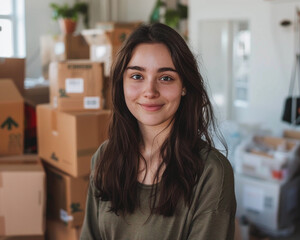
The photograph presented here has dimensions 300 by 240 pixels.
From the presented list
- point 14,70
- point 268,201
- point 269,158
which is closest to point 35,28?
point 14,70

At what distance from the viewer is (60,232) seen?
7.79 feet

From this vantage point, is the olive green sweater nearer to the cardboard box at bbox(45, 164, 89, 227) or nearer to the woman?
the woman

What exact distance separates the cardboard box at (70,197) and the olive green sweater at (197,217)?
0.98 m

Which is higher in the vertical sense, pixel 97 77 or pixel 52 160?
pixel 97 77

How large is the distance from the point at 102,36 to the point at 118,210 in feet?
7.52

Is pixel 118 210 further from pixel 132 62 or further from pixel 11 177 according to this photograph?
pixel 11 177

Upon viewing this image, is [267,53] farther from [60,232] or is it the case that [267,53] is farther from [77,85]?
[60,232]

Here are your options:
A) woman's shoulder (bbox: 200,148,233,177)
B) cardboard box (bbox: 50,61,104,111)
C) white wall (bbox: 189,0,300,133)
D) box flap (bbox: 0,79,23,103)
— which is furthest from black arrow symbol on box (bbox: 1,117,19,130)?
white wall (bbox: 189,0,300,133)

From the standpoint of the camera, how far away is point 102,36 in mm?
3291

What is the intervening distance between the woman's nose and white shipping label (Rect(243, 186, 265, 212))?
2.26 m

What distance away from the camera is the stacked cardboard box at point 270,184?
3.09m

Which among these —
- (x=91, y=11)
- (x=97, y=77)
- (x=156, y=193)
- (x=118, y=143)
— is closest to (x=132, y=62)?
(x=118, y=143)

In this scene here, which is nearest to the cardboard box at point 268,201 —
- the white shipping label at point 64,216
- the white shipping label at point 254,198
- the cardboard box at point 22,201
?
the white shipping label at point 254,198

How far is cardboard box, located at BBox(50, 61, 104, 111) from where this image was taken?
226 cm
